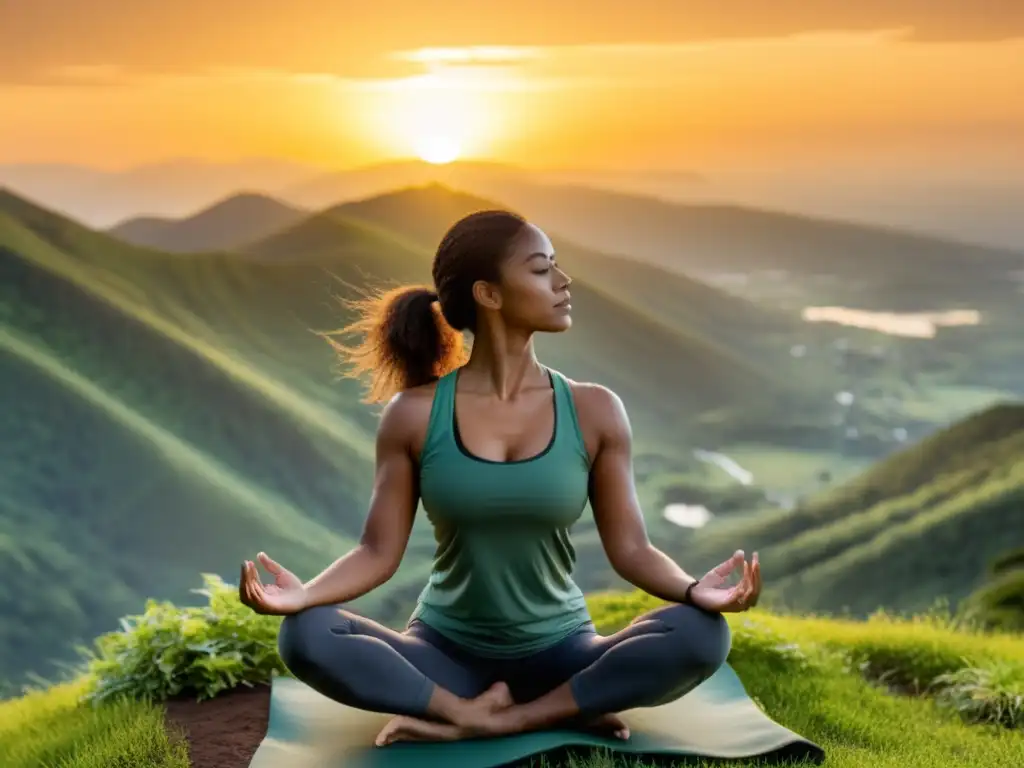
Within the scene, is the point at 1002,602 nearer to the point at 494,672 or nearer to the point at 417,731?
the point at 494,672

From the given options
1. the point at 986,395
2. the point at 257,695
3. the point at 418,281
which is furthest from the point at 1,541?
the point at 986,395

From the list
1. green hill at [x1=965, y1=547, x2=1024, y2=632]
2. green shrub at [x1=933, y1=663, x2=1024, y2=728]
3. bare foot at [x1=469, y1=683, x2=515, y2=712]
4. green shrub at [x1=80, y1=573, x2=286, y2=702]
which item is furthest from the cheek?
green hill at [x1=965, y1=547, x2=1024, y2=632]

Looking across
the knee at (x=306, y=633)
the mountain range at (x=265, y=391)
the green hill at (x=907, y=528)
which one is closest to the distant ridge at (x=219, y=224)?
the mountain range at (x=265, y=391)

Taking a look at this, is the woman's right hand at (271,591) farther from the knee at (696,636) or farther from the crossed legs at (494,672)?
the knee at (696,636)

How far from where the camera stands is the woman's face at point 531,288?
3.20 metres

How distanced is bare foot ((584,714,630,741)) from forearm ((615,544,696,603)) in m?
0.35

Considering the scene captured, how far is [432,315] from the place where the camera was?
3.44 meters

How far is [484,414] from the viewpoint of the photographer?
3.30 meters

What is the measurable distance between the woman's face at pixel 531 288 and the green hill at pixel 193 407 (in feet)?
16.3

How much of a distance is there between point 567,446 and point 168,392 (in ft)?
29.6

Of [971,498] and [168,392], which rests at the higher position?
[168,392]

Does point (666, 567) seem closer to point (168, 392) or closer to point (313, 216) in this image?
point (168, 392)

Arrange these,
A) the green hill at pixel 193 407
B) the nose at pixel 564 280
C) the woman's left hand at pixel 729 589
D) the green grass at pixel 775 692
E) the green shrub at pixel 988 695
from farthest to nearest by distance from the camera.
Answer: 1. the green hill at pixel 193 407
2. the green shrub at pixel 988 695
3. the green grass at pixel 775 692
4. the nose at pixel 564 280
5. the woman's left hand at pixel 729 589

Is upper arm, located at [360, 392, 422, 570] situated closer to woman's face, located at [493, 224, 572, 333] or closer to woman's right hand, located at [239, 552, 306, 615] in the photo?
woman's right hand, located at [239, 552, 306, 615]
